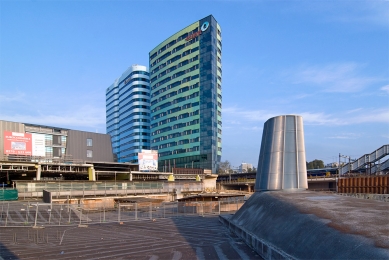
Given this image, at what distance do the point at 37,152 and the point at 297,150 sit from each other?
4904 cm

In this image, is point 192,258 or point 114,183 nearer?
point 192,258

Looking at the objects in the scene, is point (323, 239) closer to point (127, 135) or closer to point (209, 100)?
point (209, 100)

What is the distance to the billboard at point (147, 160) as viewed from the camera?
79.6 m

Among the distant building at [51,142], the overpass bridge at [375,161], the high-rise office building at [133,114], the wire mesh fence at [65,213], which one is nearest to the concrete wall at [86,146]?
the distant building at [51,142]

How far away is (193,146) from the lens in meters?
121

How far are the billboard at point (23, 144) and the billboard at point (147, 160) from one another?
25104 mm

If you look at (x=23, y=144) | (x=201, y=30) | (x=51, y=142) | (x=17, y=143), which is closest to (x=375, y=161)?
(x=23, y=144)

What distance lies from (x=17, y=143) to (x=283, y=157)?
4845cm

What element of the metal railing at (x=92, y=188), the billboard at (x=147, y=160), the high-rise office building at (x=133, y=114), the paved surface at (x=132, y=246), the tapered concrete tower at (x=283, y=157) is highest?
the high-rise office building at (x=133, y=114)

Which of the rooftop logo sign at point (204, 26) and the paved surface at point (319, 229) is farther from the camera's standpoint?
the rooftop logo sign at point (204, 26)

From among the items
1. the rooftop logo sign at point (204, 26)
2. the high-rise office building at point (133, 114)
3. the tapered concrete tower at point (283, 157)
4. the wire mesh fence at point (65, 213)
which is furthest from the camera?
the high-rise office building at point (133, 114)

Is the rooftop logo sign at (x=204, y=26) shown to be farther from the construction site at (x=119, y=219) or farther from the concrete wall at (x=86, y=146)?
the construction site at (x=119, y=219)

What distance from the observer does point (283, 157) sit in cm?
2230

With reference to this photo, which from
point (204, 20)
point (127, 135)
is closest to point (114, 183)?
point (204, 20)
